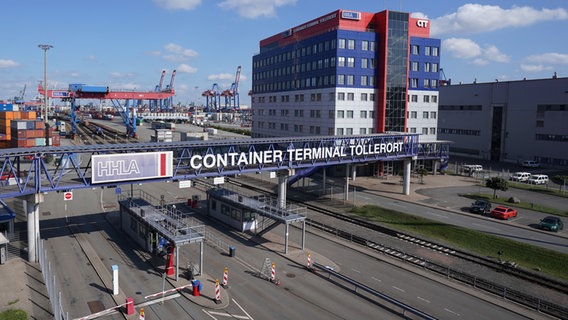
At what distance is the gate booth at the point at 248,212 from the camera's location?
3803 centimetres

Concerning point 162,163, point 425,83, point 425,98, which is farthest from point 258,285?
point 425,83

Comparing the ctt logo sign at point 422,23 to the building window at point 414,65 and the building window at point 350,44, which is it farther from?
the building window at point 350,44

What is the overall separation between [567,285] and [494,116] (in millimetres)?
79507

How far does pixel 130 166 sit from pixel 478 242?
32133 millimetres

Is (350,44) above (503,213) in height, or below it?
above

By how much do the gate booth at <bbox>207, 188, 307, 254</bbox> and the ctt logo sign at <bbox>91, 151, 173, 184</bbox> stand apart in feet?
27.3

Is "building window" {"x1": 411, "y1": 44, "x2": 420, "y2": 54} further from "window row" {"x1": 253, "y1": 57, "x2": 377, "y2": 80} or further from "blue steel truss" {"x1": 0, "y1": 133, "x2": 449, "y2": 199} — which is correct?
"blue steel truss" {"x1": 0, "y1": 133, "x2": 449, "y2": 199}

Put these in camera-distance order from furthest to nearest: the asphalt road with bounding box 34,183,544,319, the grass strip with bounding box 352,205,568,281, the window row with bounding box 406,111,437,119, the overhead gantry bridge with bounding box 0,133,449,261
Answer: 1. the window row with bounding box 406,111,437,119
2. the grass strip with bounding box 352,205,568,281
3. the overhead gantry bridge with bounding box 0,133,449,261
4. the asphalt road with bounding box 34,183,544,319

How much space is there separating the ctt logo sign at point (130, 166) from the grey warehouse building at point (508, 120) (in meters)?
83.3

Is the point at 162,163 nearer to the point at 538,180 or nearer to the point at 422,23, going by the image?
the point at 422,23

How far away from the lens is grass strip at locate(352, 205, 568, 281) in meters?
35.2

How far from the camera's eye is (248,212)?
41.9 metres

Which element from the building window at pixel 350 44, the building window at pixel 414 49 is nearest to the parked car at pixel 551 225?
the building window at pixel 350 44

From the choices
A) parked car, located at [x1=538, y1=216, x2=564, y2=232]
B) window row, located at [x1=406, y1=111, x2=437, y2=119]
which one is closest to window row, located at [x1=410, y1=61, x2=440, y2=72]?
window row, located at [x1=406, y1=111, x2=437, y2=119]
